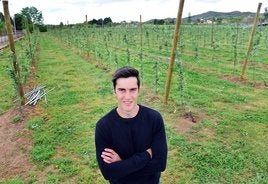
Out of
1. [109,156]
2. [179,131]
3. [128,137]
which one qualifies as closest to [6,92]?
[179,131]

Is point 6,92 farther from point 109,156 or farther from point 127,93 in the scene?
point 127,93

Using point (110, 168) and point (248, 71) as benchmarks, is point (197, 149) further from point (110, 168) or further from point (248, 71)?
point (248, 71)

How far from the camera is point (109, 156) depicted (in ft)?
8.59

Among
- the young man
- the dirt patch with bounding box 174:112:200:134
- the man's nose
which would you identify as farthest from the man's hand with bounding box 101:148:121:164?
the dirt patch with bounding box 174:112:200:134

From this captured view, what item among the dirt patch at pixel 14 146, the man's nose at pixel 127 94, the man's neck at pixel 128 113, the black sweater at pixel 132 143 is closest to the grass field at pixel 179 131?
the dirt patch at pixel 14 146

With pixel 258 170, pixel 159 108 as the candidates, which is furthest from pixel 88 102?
pixel 258 170

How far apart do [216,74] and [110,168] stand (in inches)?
461

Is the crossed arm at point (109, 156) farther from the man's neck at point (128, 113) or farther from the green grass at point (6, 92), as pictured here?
the green grass at point (6, 92)

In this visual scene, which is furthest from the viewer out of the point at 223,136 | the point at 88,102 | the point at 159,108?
the point at 88,102

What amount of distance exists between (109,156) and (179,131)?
4.63 m

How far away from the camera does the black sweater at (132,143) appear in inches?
101

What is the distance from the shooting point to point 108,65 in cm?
1612

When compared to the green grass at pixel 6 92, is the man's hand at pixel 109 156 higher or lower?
higher

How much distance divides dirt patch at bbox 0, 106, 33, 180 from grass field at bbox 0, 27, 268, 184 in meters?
0.15
